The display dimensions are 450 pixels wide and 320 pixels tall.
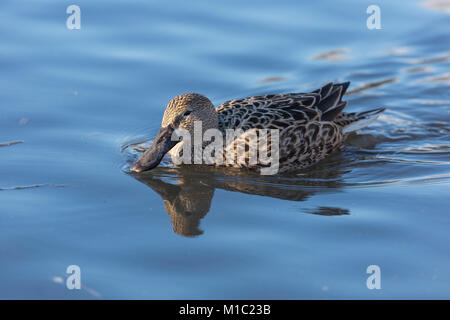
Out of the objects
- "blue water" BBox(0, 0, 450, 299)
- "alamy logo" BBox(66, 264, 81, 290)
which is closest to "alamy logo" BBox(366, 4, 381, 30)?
"blue water" BBox(0, 0, 450, 299)

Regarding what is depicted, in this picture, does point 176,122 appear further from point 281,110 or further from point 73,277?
point 73,277

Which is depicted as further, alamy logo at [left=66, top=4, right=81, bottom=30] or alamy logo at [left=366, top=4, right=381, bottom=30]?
alamy logo at [left=366, top=4, right=381, bottom=30]

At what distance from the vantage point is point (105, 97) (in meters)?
8.22

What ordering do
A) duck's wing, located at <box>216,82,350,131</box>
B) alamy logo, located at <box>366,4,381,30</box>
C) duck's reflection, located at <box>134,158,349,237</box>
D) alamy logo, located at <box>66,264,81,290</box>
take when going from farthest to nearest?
1. alamy logo, located at <box>366,4,381,30</box>
2. duck's wing, located at <box>216,82,350,131</box>
3. duck's reflection, located at <box>134,158,349,237</box>
4. alamy logo, located at <box>66,264,81,290</box>

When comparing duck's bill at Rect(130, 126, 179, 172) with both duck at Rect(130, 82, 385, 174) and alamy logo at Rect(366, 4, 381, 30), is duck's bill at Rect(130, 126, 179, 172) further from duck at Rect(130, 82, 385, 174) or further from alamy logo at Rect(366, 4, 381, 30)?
alamy logo at Rect(366, 4, 381, 30)

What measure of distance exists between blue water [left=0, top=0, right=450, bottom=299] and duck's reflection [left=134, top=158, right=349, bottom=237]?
3cm

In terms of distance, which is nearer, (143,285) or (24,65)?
(143,285)

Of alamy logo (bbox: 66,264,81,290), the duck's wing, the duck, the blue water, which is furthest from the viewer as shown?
the duck's wing

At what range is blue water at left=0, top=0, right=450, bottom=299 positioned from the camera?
4871 mm
